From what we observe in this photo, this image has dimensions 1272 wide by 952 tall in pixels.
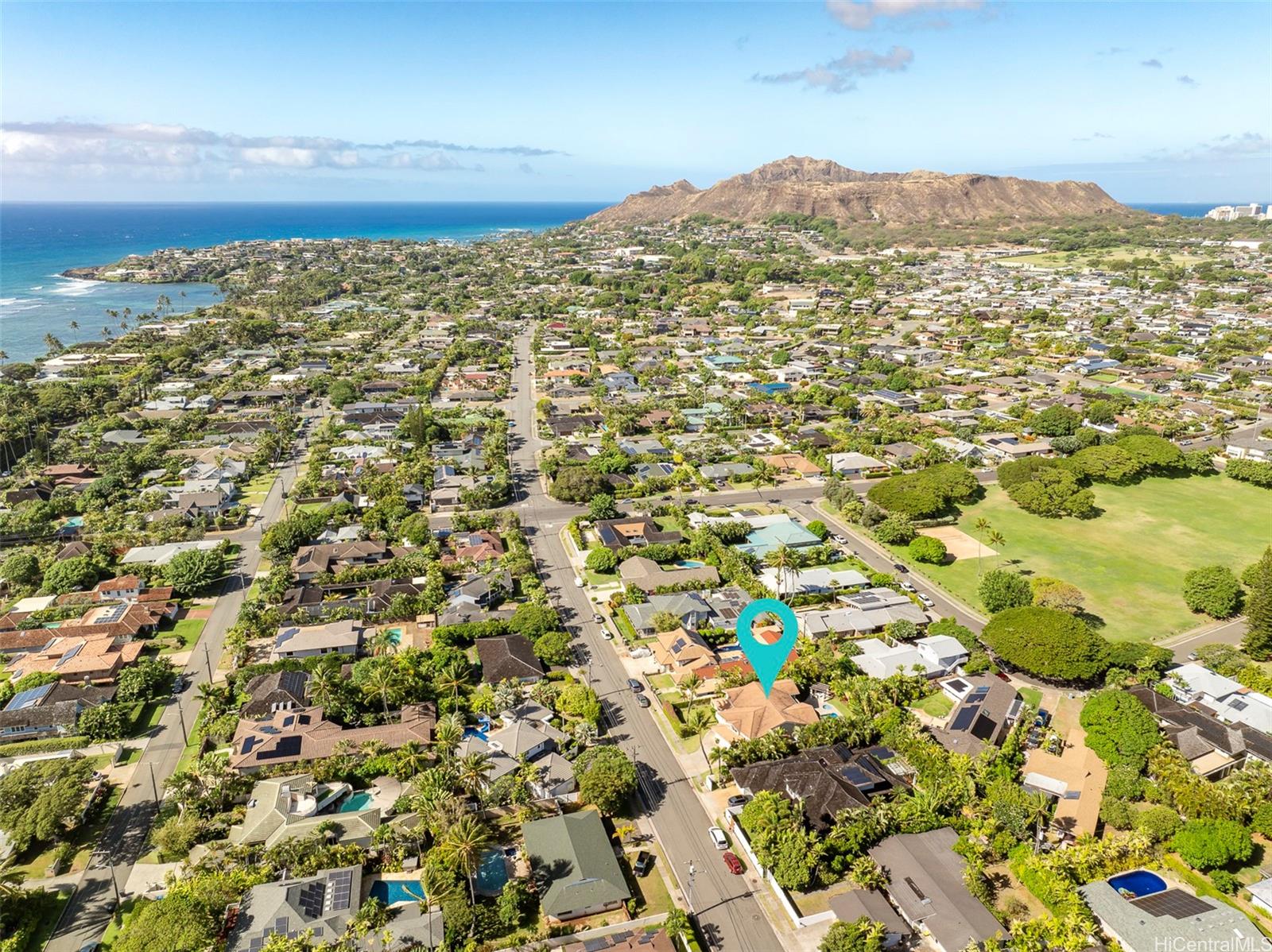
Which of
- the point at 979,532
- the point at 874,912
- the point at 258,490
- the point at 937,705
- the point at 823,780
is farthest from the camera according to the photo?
the point at 258,490

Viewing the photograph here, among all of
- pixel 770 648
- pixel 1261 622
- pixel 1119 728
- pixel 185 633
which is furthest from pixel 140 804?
pixel 1261 622

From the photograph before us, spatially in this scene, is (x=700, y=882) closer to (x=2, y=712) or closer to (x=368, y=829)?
(x=368, y=829)

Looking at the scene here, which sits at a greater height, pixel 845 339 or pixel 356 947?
pixel 845 339

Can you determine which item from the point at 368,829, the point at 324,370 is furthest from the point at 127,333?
the point at 368,829

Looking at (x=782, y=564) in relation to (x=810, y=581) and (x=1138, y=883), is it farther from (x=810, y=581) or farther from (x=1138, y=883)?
(x=1138, y=883)

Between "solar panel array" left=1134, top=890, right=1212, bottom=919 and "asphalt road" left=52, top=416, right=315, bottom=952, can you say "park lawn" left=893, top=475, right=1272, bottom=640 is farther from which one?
"asphalt road" left=52, top=416, right=315, bottom=952

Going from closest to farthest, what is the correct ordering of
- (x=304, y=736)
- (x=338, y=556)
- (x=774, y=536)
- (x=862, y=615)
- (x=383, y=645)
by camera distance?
(x=304, y=736) → (x=383, y=645) → (x=862, y=615) → (x=338, y=556) → (x=774, y=536)

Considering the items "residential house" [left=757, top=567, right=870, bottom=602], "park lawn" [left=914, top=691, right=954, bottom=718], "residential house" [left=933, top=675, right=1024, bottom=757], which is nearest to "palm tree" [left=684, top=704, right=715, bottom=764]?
"residential house" [left=933, top=675, right=1024, bottom=757]
